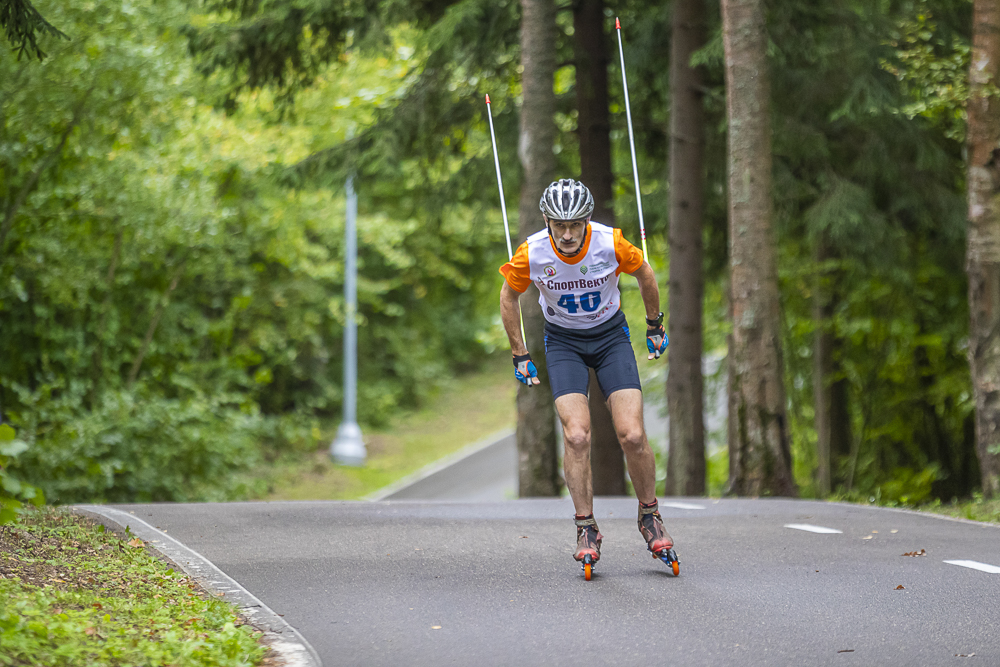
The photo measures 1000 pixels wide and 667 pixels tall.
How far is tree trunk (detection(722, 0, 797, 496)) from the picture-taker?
39.6 feet

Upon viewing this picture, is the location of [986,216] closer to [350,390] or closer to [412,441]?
[350,390]

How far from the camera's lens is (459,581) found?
6.15 meters

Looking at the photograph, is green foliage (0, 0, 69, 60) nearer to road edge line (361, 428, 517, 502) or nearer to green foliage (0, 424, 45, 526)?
green foliage (0, 424, 45, 526)

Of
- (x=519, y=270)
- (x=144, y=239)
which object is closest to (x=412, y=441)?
(x=144, y=239)

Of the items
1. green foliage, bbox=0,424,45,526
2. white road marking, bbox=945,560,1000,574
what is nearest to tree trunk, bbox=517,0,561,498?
white road marking, bbox=945,560,1000,574

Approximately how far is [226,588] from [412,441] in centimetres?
2753

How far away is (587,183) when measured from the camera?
15.4m

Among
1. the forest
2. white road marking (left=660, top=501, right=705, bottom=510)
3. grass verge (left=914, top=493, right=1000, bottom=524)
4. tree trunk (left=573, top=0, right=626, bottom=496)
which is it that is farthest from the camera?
tree trunk (left=573, top=0, right=626, bottom=496)

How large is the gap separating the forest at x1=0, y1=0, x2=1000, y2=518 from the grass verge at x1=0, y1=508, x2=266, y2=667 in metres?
7.57

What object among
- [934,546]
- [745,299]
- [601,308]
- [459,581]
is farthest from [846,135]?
[459,581]

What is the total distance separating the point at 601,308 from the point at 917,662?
257cm

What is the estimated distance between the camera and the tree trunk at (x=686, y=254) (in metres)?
14.7

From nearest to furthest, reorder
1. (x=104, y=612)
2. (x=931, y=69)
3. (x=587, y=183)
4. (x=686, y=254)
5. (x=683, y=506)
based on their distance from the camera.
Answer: (x=104, y=612) < (x=683, y=506) < (x=931, y=69) < (x=686, y=254) < (x=587, y=183)

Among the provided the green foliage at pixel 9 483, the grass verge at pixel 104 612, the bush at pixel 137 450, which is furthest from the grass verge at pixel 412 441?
the green foliage at pixel 9 483
